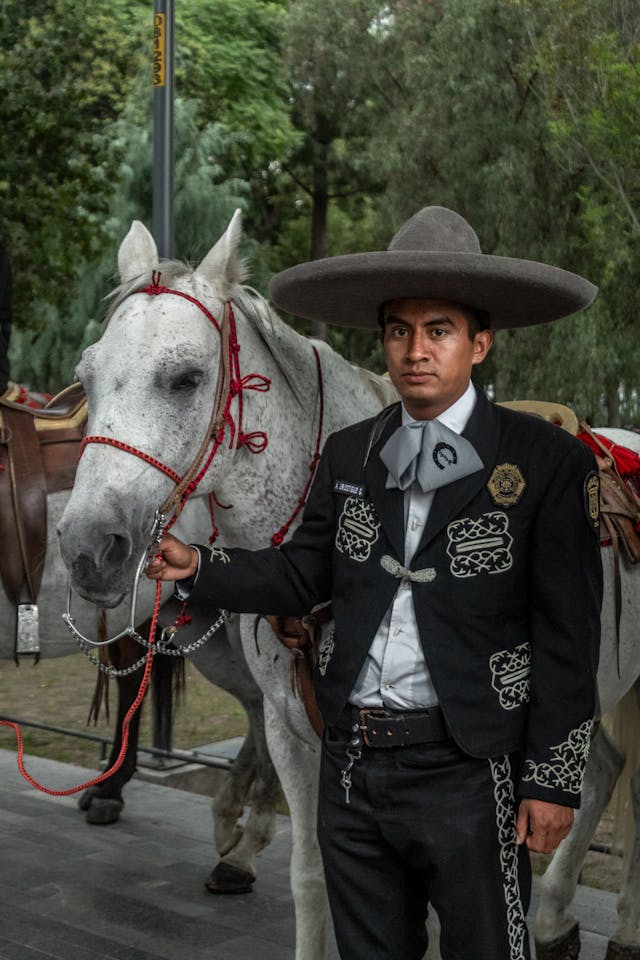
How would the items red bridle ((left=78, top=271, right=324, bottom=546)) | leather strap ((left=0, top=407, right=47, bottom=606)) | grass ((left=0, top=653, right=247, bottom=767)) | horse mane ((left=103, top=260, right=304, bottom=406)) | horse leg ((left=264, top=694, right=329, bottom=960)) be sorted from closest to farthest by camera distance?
red bridle ((left=78, top=271, right=324, bottom=546)) < horse mane ((left=103, top=260, right=304, bottom=406)) < horse leg ((left=264, top=694, right=329, bottom=960)) < leather strap ((left=0, top=407, right=47, bottom=606)) < grass ((left=0, top=653, right=247, bottom=767))

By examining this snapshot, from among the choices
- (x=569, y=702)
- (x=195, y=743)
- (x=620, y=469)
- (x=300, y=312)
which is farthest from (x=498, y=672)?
(x=195, y=743)

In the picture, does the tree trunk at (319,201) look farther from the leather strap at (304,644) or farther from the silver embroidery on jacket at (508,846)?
the silver embroidery on jacket at (508,846)

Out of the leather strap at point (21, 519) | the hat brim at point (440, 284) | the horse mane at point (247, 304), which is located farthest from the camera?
the leather strap at point (21, 519)

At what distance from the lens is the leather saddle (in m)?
4.42

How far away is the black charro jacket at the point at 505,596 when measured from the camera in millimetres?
2213

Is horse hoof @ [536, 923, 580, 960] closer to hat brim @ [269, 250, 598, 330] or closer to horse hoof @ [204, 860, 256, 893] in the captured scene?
horse hoof @ [204, 860, 256, 893]

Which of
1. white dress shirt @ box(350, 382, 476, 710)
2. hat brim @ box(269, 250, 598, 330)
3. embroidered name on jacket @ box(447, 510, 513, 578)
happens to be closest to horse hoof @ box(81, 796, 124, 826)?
hat brim @ box(269, 250, 598, 330)

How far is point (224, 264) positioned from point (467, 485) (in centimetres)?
98

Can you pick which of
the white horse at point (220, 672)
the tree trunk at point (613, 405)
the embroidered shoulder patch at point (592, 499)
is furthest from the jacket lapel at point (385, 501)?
the tree trunk at point (613, 405)

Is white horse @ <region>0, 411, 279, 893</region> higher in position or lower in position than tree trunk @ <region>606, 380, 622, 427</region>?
lower

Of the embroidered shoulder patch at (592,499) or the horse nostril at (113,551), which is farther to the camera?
the horse nostril at (113,551)

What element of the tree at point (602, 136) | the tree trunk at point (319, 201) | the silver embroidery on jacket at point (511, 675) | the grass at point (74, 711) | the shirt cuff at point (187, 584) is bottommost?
the grass at point (74, 711)

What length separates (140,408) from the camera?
8.41 ft

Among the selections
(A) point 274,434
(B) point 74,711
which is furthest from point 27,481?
(B) point 74,711
